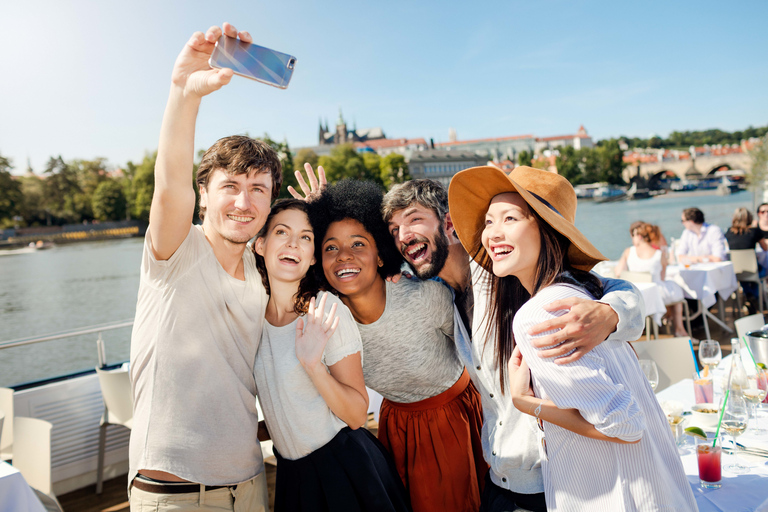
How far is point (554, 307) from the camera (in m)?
1.03

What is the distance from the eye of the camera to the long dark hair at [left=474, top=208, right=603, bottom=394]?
1.20 metres

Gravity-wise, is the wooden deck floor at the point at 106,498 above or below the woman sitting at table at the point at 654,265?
below

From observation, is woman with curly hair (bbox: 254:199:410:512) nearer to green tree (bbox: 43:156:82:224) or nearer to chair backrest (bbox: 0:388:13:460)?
chair backrest (bbox: 0:388:13:460)

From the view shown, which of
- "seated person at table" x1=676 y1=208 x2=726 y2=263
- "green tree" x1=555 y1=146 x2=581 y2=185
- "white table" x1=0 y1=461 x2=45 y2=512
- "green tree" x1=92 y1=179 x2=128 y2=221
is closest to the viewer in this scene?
"white table" x1=0 y1=461 x2=45 y2=512

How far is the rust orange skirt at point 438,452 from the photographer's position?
5.64 ft

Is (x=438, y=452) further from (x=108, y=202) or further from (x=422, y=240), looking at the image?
(x=108, y=202)

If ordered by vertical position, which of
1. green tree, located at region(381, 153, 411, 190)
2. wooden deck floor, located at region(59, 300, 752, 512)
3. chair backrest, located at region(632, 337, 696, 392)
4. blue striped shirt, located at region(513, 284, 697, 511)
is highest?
green tree, located at region(381, 153, 411, 190)

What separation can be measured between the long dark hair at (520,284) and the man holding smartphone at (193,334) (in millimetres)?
743

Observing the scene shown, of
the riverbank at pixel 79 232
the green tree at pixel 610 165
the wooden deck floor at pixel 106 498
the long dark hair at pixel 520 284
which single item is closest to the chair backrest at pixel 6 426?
the wooden deck floor at pixel 106 498

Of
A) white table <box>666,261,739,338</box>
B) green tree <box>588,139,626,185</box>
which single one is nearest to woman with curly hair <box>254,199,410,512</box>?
white table <box>666,261,739,338</box>

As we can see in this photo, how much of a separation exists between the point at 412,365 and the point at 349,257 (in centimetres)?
46

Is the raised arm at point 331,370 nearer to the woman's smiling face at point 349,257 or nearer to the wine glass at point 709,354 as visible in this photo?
the woman's smiling face at point 349,257

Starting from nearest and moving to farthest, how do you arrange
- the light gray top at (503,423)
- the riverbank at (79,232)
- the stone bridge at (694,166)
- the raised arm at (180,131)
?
the raised arm at (180,131)
the light gray top at (503,423)
the riverbank at (79,232)
the stone bridge at (694,166)

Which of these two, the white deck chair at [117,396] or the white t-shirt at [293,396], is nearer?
the white t-shirt at [293,396]
